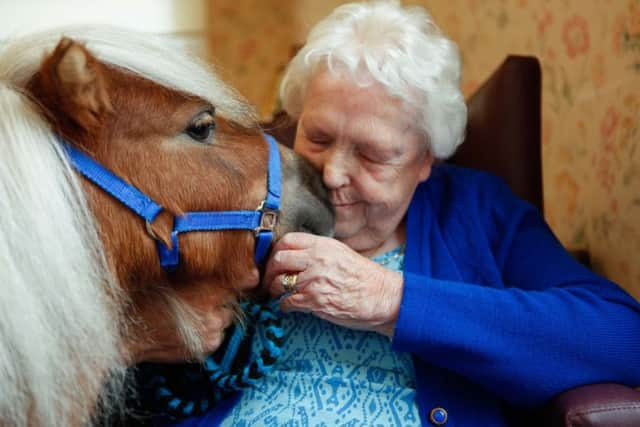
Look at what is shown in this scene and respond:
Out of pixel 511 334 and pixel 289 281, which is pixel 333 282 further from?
pixel 511 334

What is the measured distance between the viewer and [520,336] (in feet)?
3.53

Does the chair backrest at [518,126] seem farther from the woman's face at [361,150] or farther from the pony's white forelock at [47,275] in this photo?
the pony's white forelock at [47,275]

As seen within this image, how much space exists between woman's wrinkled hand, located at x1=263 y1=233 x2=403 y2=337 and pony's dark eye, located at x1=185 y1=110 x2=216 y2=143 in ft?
0.66

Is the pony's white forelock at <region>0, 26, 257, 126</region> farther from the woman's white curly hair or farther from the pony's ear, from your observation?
the woman's white curly hair

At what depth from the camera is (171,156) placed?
3.03 feet

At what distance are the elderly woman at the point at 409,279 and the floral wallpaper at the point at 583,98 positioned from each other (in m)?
0.25

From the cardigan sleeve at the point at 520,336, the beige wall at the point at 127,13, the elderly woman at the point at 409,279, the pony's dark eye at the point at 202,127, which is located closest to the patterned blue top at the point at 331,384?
the elderly woman at the point at 409,279

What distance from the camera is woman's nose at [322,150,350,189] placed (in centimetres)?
122

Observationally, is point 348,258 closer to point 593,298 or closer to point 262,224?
point 262,224

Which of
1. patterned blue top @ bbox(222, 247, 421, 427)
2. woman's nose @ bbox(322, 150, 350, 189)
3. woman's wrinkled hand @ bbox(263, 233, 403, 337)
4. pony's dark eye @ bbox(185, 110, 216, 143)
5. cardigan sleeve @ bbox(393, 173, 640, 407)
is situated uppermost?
pony's dark eye @ bbox(185, 110, 216, 143)

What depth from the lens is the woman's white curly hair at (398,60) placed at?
1.22 m

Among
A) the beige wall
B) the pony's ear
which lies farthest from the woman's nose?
the beige wall

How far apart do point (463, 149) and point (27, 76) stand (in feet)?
3.73

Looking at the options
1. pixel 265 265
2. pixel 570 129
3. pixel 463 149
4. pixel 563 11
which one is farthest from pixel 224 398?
pixel 563 11
